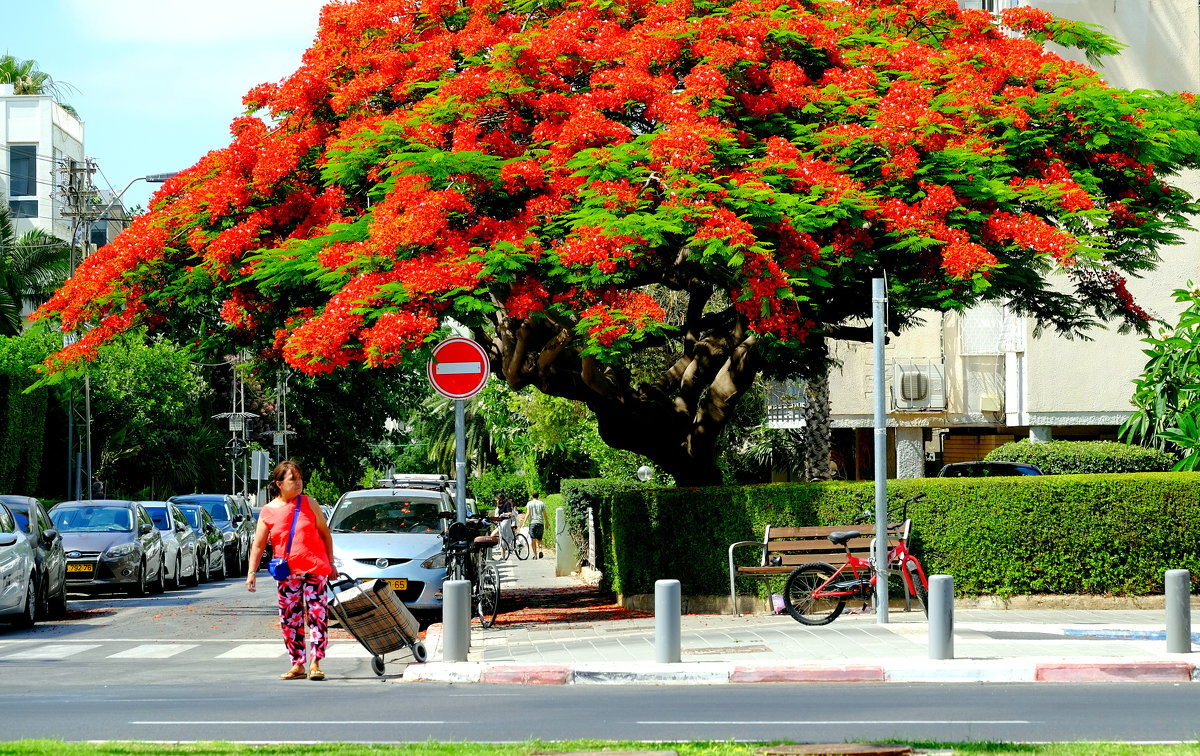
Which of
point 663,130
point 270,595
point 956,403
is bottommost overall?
point 270,595

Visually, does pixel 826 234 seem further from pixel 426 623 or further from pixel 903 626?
pixel 426 623

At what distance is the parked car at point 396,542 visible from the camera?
17344 mm

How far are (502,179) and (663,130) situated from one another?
6.00 feet

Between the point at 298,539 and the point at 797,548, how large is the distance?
21.7ft

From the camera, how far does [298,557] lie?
11.9 m

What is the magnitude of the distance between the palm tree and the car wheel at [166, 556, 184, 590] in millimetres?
18881

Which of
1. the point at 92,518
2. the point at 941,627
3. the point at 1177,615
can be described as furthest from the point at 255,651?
the point at 92,518

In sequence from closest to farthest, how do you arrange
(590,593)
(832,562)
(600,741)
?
(600,741) < (832,562) < (590,593)

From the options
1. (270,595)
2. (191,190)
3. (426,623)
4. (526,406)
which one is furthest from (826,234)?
(526,406)

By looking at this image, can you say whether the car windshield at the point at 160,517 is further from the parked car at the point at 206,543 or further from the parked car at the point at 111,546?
the parked car at the point at 206,543

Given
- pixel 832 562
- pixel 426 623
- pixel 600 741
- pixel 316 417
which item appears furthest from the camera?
pixel 316 417

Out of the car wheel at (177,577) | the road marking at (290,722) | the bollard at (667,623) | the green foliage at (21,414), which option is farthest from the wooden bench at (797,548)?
the green foliage at (21,414)

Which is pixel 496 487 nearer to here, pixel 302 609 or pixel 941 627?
pixel 302 609

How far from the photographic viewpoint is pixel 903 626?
49.1ft
